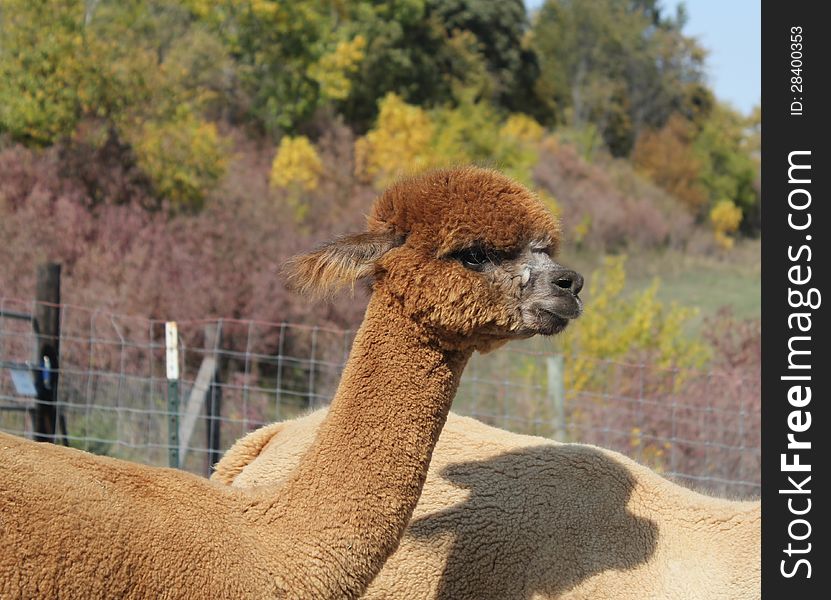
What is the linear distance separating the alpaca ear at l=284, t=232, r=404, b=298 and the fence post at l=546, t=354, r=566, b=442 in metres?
5.23

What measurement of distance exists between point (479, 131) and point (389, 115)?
3.05 metres

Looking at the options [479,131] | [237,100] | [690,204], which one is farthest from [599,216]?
[237,100]

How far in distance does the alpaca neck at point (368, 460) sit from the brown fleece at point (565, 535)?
1.18 ft

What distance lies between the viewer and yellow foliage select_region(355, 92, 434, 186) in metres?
24.3

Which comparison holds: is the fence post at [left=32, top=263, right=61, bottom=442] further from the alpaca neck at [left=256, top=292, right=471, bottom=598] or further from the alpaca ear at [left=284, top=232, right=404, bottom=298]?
the alpaca neck at [left=256, top=292, right=471, bottom=598]

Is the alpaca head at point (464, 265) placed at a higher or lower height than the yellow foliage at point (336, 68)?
lower

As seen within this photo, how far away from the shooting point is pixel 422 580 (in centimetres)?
331

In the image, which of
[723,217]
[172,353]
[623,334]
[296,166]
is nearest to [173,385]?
[172,353]

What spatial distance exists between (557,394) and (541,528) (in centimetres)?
475

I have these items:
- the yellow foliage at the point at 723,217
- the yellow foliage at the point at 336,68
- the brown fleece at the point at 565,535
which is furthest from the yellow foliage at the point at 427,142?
the brown fleece at the point at 565,535

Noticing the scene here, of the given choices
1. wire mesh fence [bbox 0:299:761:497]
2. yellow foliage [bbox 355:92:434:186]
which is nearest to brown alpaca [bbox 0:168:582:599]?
wire mesh fence [bbox 0:299:761:497]

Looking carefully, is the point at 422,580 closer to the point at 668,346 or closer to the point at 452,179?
the point at 452,179

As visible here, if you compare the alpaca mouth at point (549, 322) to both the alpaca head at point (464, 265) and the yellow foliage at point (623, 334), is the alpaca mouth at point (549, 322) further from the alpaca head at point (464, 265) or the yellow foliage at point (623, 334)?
the yellow foliage at point (623, 334)

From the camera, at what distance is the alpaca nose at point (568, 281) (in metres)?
2.98
